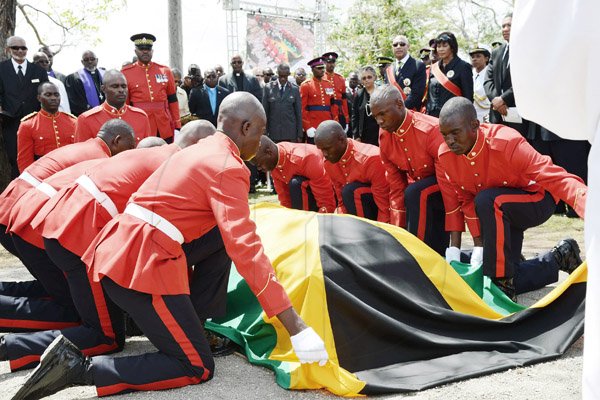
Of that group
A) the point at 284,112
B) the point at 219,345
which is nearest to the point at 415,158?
the point at 219,345

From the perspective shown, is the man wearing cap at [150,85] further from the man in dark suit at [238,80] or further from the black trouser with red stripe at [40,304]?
the black trouser with red stripe at [40,304]

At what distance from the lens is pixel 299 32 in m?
21.4

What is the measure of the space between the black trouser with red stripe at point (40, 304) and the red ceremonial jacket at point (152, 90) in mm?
3737

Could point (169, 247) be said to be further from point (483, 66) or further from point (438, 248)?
point (483, 66)

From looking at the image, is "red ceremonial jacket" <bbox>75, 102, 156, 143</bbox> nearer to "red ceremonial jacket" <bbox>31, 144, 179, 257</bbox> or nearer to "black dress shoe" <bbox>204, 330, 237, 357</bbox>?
"red ceremonial jacket" <bbox>31, 144, 179, 257</bbox>

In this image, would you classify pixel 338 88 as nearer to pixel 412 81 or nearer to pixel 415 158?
pixel 412 81

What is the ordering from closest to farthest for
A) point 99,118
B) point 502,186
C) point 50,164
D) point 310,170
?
point 50,164
point 502,186
point 99,118
point 310,170

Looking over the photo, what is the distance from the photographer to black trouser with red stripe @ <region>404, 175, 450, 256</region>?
17.4 ft

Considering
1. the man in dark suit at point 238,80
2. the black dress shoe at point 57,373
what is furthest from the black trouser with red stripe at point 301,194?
the man in dark suit at point 238,80

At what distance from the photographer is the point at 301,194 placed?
6.43m

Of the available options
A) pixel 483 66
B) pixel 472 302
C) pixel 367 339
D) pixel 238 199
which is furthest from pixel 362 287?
pixel 483 66

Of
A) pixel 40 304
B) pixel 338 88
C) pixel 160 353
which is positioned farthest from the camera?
pixel 338 88

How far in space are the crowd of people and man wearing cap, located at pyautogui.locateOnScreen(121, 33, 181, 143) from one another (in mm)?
21

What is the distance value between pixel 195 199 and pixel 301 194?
347 cm
